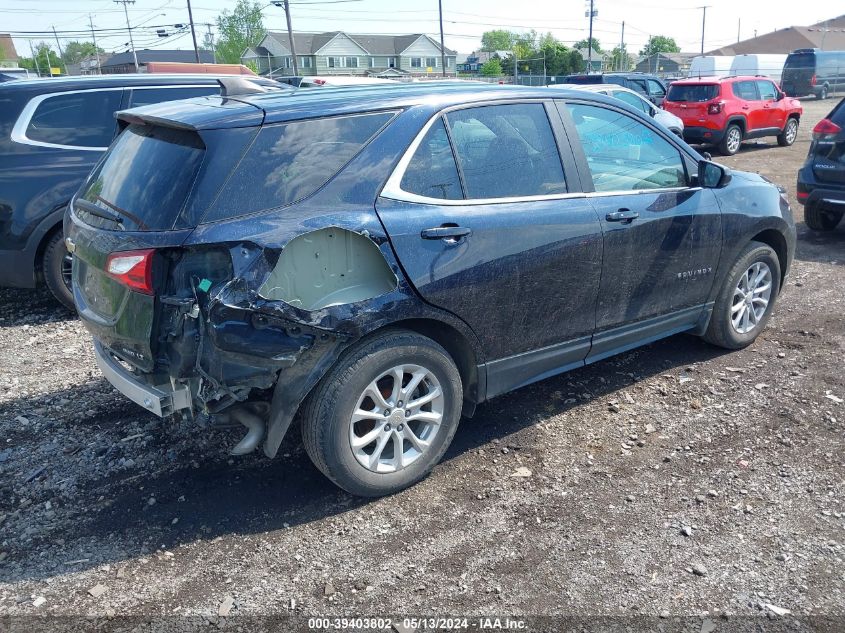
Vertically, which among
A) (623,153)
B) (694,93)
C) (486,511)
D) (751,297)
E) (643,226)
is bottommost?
(486,511)

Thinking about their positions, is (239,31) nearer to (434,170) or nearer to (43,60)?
(43,60)

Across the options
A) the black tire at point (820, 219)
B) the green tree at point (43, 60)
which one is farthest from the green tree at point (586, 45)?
the black tire at point (820, 219)

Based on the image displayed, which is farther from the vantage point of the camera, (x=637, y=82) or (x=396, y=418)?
(x=637, y=82)

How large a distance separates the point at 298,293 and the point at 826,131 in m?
7.38

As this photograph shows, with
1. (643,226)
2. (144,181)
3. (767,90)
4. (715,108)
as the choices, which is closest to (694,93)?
(715,108)

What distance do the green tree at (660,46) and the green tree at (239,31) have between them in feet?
199

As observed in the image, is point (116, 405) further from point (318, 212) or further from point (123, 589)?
point (318, 212)

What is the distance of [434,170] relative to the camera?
138 inches

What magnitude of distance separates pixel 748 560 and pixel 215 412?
2.37 metres

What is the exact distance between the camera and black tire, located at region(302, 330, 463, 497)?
322 centimetres

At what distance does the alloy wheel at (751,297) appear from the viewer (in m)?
5.07

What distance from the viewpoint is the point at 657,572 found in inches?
119

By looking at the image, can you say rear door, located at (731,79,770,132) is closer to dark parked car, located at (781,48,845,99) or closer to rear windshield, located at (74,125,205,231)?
rear windshield, located at (74,125,205,231)

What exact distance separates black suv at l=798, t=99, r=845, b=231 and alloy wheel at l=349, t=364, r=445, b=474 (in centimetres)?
650
